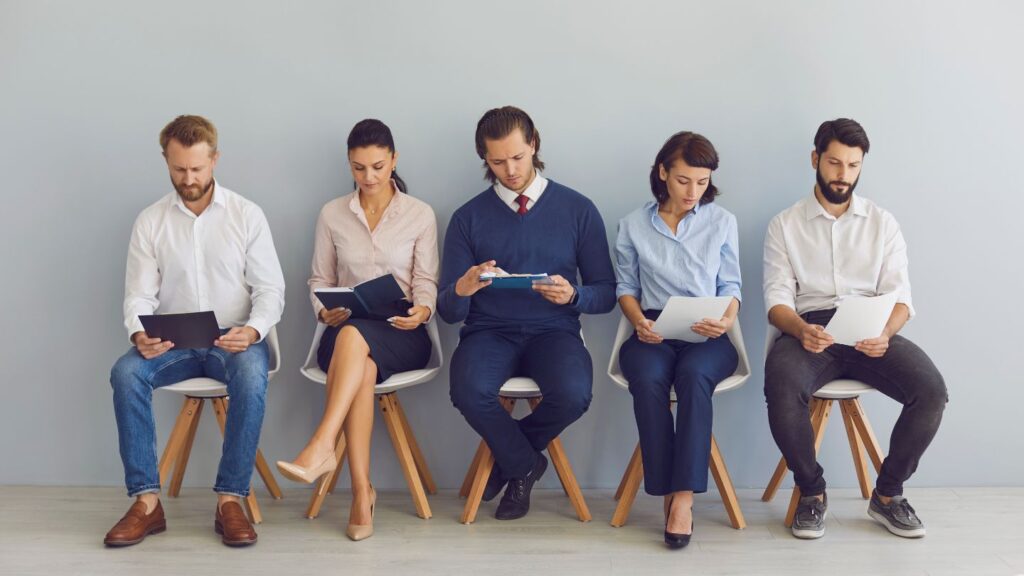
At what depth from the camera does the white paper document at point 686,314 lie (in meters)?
3.20

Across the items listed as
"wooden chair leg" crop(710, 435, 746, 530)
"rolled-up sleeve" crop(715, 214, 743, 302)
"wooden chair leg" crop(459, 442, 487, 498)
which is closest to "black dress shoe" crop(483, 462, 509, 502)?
"wooden chair leg" crop(459, 442, 487, 498)

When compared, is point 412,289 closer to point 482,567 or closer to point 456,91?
point 456,91

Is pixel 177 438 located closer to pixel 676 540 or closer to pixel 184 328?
pixel 184 328

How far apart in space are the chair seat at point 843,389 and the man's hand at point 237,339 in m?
1.99

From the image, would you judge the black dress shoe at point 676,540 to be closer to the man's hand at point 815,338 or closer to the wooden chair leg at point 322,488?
the man's hand at point 815,338

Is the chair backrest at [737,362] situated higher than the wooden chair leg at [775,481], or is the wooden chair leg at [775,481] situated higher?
the chair backrest at [737,362]

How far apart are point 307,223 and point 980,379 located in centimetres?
273

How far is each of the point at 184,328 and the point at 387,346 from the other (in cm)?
69

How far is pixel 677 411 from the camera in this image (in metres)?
3.25

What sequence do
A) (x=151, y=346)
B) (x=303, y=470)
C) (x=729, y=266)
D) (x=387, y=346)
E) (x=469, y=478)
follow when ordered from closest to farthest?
(x=303, y=470)
(x=151, y=346)
(x=387, y=346)
(x=729, y=266)
(x=469, y=478)

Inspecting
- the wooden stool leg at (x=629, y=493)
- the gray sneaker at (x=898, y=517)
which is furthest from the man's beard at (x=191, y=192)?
the gray sneaker at (x=898, y=517)

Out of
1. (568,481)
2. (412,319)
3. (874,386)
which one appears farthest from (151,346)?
(874,386)

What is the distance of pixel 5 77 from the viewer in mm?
3852

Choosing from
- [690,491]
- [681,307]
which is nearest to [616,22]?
[681,307]
